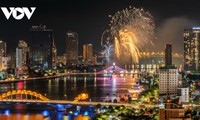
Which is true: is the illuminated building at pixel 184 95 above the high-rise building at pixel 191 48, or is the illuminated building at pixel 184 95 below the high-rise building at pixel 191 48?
below

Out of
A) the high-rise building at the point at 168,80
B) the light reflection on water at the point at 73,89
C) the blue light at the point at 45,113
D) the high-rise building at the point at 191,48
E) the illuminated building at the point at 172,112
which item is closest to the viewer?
the illuminated building at the point at 172,112

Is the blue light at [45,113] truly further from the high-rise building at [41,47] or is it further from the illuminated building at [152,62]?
the high-rise building at [41,47]

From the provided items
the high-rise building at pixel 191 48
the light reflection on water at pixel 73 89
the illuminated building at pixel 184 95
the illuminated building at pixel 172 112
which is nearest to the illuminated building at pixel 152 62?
the high-rise building at pixel 191 48

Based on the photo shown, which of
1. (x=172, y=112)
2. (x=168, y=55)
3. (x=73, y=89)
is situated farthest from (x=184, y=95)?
(x=73, y=89)

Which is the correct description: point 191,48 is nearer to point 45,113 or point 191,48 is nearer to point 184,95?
point 184,95

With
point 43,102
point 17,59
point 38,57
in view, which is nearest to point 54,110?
point 43,102

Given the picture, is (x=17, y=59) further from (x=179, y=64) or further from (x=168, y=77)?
(x=168, y=77)

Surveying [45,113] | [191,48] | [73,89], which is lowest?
[45,113]
